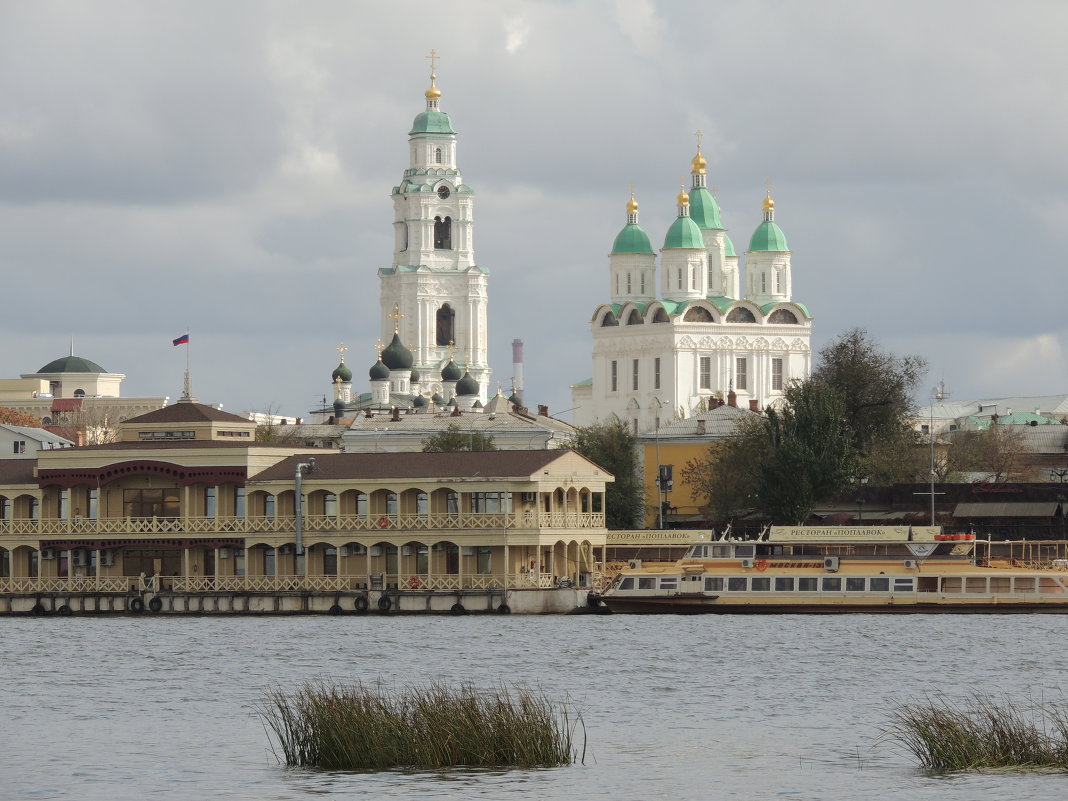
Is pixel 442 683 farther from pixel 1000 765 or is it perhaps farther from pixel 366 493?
pixel 366 493

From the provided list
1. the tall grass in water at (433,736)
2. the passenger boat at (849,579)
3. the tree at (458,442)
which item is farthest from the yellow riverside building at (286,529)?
the tall grass in water at (433,736)

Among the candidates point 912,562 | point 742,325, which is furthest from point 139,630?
point 742,325

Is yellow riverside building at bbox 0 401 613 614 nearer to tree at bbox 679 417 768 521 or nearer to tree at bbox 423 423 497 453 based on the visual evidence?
tree at bbox 679 417 768 521

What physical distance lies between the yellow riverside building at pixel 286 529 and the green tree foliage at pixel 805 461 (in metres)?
16.1

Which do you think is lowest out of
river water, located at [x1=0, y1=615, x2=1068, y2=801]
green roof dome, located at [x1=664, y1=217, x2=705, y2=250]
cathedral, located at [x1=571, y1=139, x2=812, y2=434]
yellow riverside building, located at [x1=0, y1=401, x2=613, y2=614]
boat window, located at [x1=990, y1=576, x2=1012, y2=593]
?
river water, located at [x1=0, y1=615, x2=1068, y2=801]

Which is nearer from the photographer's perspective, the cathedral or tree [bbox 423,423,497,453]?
tree [bbox 423,423,497,453]

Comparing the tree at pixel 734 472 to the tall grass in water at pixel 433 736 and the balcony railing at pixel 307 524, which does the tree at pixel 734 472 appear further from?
the tall grass in water at pixel 433 736

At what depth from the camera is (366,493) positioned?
342 ft

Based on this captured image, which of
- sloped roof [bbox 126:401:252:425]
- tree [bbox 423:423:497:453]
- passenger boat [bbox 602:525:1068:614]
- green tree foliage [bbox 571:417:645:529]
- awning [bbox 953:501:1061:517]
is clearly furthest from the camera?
tree [bbox 423:423:497:453]

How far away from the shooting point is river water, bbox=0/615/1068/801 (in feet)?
165

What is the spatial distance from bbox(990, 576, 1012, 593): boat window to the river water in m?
1.17

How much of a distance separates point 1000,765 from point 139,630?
172ft

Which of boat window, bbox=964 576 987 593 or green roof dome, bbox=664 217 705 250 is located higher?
green roof dome, bbox=664 217 705 250

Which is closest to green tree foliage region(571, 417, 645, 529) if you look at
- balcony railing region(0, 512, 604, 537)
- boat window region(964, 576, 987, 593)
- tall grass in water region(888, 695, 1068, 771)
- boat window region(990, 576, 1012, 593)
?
balcony railing region(0, 512, 604, 537)
